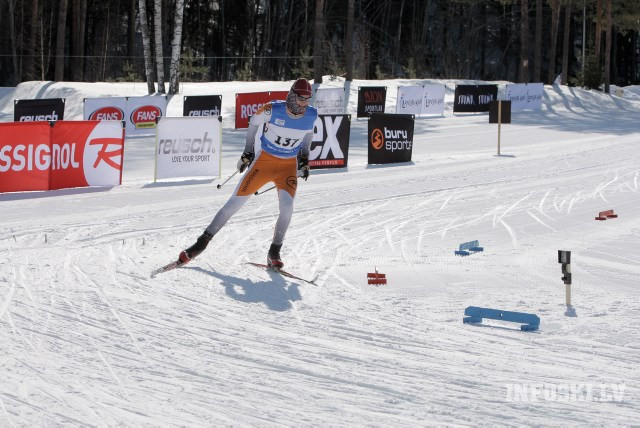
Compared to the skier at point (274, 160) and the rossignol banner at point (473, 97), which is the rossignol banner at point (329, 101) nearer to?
the rossignol banner at point (473, 97)

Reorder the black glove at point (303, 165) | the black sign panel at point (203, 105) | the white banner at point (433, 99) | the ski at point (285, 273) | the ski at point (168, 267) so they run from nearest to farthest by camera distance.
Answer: the ski at point (285, 273) → the ski at point (168, 267) → the black glove at point (303, 165) → the black sign panel at point (203, 105) → the white banner at point (433, 99)

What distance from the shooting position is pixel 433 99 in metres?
35.8

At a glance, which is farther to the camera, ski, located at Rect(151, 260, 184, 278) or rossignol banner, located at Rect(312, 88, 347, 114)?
rossignol banner, located at Rect(312, 88, 347, 114)

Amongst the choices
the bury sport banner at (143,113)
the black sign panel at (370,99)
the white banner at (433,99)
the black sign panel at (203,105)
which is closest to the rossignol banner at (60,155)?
the bury sport banner at (143,113)

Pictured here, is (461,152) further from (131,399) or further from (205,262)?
(131,399)

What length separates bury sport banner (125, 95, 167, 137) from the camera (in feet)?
88.7

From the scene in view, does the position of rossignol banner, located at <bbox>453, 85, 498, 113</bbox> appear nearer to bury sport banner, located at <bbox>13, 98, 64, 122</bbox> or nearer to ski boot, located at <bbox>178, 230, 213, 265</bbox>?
bury sport banner, located at <bbox>13, 98, 64, 122</bbox>

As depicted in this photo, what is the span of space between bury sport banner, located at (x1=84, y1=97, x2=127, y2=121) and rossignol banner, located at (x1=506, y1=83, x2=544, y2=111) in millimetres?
17444

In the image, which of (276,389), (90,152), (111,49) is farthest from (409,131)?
(111,49)

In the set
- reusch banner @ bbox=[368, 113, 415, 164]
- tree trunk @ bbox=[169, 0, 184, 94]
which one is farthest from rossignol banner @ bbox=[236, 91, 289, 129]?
reusch banner @ bbox=[368, 113, 415, 164]

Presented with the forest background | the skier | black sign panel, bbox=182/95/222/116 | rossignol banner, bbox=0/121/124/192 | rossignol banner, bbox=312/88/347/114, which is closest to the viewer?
the skier

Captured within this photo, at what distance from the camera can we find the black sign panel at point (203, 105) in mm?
29105

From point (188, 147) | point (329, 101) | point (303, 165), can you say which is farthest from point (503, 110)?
point (303, 165)

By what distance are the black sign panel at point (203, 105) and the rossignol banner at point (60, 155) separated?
12121 millimetres
